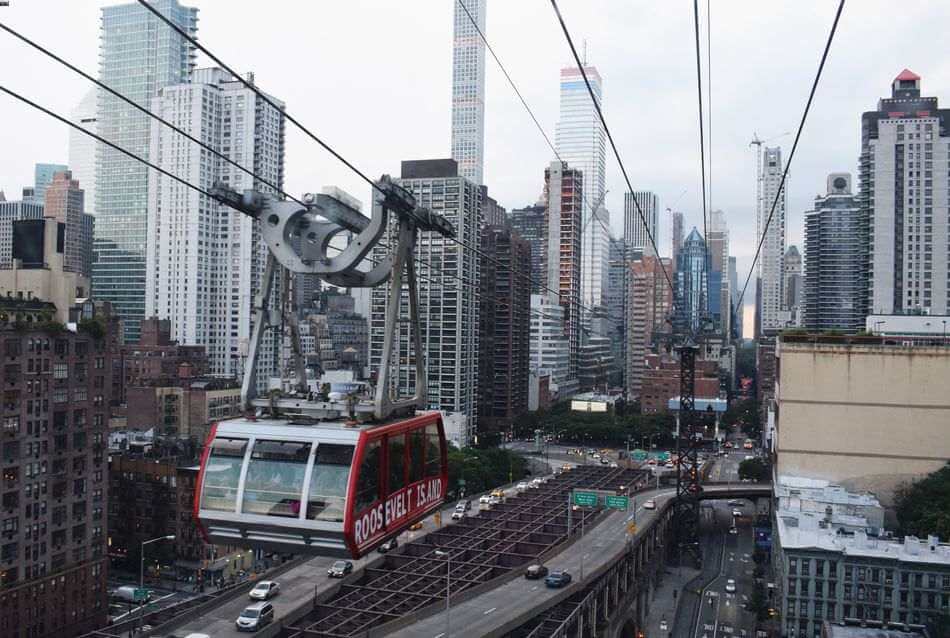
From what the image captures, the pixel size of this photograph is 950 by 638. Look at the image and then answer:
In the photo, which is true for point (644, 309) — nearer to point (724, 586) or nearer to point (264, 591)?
point (724, 586)

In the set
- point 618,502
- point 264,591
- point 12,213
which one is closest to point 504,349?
point 618,502

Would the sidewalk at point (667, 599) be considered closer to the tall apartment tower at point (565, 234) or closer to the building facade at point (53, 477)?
the building facade at point (53, 477)

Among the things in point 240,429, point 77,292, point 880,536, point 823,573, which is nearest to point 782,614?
point 823,573

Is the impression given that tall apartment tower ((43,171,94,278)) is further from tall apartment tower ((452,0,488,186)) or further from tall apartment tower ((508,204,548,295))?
tall apartment tower ((452,0,488,186))

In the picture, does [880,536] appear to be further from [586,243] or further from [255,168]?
[586,243]

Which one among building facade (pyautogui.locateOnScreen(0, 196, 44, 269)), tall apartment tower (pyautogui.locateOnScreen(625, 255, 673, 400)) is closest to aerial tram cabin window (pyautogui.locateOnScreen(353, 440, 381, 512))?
tall apartment tower (pyautogui.locateOnScreen(625, 255, 673, 400))

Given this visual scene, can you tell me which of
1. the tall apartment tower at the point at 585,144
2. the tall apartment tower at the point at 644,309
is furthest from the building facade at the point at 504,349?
the tall apartment tower at the point at 585,144

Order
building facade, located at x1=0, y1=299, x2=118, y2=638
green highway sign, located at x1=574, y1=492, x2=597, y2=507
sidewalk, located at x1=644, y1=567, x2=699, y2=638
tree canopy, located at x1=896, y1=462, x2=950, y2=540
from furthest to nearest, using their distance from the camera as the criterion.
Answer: sidewalk, located at x1=644, y1=567, x2=699, y2=638 → green highway sign, located at x1=574, y1=492, x2=597, y2=507 → tree canopy, located at x1=896, y1=462, x2=950, y2=540 → building facade, located at x1=0, y1=299, x2=118, y2=638
